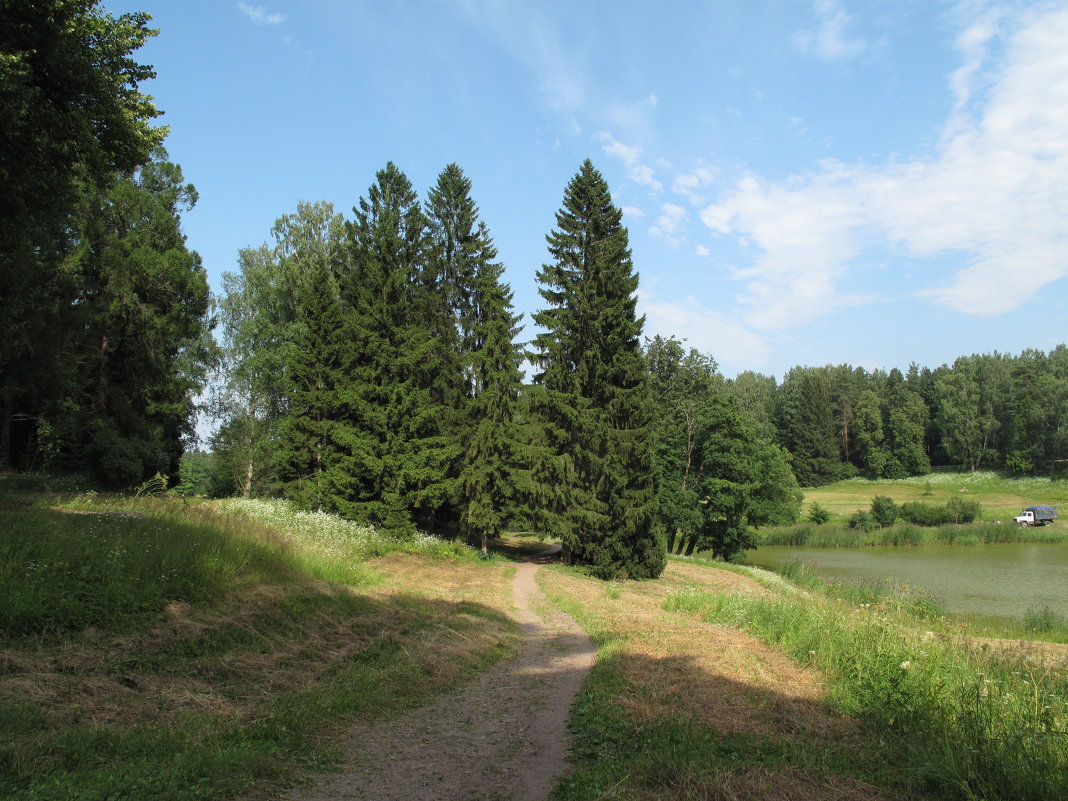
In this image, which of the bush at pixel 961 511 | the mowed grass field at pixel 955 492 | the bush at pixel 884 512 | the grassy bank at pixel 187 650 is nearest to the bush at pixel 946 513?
the bush at pixel 961 511

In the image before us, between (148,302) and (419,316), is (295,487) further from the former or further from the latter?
(148,302)

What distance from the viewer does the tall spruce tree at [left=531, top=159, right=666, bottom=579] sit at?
22281mm

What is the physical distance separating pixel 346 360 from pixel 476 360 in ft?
19.0

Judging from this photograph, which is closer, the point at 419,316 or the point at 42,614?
the point at 42,614

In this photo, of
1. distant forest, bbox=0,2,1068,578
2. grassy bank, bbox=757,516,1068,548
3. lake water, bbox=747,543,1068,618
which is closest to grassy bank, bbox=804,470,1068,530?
grassy bank, bbox=757,516,1068,548

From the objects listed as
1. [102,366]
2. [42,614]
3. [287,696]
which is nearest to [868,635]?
[287,696]

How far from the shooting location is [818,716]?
604 cm

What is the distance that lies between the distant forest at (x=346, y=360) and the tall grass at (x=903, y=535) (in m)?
13.0

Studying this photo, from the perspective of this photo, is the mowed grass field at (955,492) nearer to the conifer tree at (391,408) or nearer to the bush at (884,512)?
the bush at (884,512)

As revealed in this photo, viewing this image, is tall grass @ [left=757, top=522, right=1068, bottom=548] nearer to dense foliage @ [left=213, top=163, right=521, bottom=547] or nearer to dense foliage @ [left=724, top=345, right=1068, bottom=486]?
dense foliage @ [left=724, top=345, right=1068, bottom=486]

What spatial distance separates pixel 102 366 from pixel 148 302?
4042mm

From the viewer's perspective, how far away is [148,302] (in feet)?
101

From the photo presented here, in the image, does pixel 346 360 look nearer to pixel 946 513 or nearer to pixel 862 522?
pixel 862 522

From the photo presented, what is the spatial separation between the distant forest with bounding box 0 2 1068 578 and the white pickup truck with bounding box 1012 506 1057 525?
86.5ft
